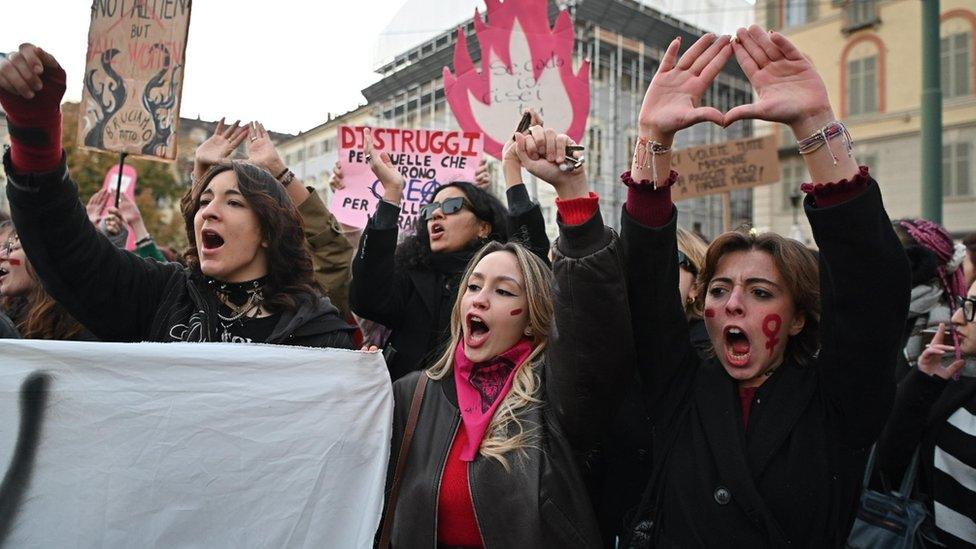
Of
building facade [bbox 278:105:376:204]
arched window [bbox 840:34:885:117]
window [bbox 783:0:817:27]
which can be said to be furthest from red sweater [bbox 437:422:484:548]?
building facade [bbox 278:105:376:204]

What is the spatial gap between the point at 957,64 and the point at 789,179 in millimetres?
5422

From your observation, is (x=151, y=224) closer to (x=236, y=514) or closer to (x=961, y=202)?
(x=961, y=202)

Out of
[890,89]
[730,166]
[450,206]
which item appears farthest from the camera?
[890,89]

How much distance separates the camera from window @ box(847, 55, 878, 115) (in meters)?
22.1

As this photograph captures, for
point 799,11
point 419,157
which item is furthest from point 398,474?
point 799,11

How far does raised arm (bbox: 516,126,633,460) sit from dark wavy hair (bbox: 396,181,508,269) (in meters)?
1.66

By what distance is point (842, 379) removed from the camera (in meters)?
1.91

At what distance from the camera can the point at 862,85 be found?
878 inches

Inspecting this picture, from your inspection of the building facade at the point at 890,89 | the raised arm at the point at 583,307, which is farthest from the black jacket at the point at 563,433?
the building facade at the point at 890,89

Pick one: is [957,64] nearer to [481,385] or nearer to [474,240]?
[474,240]

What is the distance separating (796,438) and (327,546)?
1.25 m

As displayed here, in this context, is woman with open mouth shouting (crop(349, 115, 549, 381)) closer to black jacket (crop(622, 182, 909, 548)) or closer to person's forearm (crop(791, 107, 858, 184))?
black jacket (crop(622, 182, 909, 548))

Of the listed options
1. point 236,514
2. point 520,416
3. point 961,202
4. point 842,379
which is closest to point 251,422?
point 236,514

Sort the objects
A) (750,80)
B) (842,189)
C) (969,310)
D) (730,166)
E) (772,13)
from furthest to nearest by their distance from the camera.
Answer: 1. (772,13)
2. (730,166)
3. (969,310)
4. (750,80)
5. (842,189)
